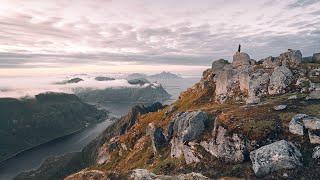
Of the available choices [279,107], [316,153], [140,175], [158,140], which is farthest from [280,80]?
[140,175]

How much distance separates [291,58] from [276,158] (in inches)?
3837

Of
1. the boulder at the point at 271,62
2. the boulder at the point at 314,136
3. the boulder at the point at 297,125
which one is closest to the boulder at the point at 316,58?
the boulder at the point at 271,62

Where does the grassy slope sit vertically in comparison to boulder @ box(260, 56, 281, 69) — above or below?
below

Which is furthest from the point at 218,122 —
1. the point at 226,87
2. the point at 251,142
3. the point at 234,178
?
→ the point at 226,87

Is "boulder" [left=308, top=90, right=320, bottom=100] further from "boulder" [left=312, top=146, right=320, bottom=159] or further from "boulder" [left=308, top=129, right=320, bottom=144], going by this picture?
"boulder" [left=312, top=146, right=320, bottom=159]

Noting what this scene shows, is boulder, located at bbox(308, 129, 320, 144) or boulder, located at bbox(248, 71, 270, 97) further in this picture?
boulder, located at bbox(248, 71, 270, 97)

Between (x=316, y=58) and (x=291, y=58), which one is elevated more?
(x=291, y=58)

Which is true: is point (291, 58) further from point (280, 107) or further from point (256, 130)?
point (256, 130)

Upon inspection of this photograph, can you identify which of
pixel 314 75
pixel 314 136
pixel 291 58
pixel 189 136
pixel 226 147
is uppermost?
pixel 291 58

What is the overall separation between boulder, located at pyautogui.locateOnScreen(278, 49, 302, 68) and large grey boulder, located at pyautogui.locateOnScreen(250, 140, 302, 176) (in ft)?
277

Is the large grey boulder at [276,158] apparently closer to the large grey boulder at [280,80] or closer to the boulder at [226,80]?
the large grey boulder at [280,80]

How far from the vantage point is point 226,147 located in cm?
11294

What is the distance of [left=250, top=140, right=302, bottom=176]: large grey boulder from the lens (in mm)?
92938

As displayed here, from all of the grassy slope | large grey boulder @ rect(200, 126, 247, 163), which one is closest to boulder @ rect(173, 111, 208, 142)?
the grassy slope
